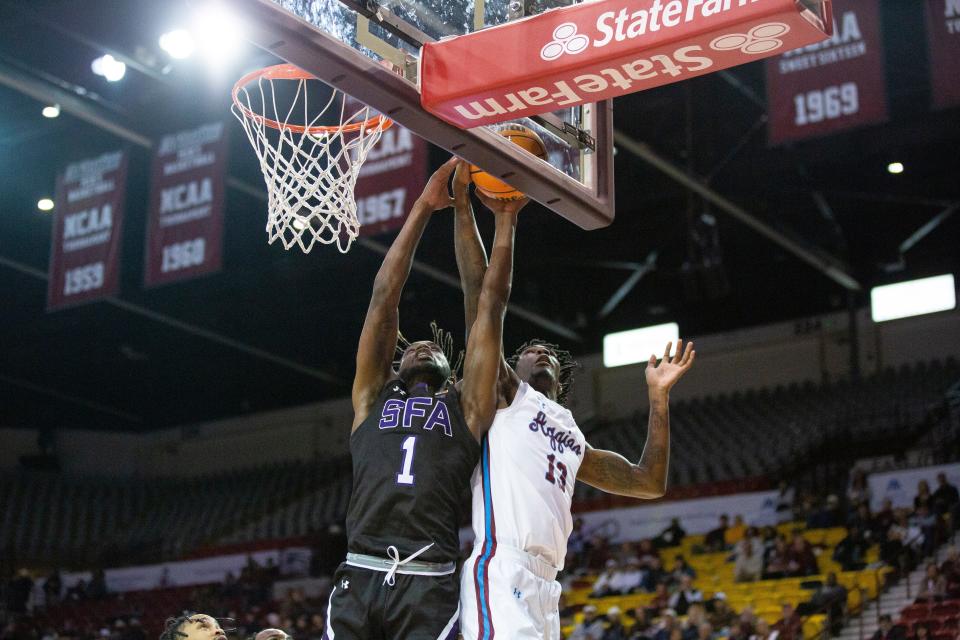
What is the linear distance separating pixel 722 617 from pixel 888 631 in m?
1.78

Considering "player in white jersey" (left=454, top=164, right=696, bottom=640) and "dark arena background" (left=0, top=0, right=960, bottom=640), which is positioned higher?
"dark arena background" (left=0, top=0, right=960, bottom=640)

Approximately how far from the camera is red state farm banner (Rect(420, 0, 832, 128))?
3.83 m

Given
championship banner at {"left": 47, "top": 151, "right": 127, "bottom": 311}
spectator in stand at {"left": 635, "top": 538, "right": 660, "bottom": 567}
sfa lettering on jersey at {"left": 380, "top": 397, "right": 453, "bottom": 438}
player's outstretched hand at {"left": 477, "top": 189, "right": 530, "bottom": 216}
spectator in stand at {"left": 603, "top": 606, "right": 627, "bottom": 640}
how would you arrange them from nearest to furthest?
sfa lettering on jersey at {"left": 380, "top": 397, "right": 453, "bottom": 438}, player's outstretched hand at {"left": 477, "top": 189, "right": 530, "bottom": 216}, spectator in stand at {"left": 603, "top": 606, "right": 627, "bottom": 640}, championship banner at {"left": 47, "top": 151, "right": 127, "bottom": 311}, spectator in stand at {"left": 635, "top": 538, "right": 660, "bottom": 567}

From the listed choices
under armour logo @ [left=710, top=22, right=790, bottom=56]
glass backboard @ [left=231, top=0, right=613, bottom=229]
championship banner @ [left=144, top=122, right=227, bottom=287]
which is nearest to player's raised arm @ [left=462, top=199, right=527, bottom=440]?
glass backboard @ [left=231, top=0, right=613, bottom=229]

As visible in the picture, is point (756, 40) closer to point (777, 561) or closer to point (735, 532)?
point (777, 561)

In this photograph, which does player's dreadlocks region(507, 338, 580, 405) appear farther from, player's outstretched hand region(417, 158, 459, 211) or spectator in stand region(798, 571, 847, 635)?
spectator in stand region(798, 571, 847, 635)

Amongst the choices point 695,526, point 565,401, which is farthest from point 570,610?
point 565,401

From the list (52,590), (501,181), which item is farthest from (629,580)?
(501,181)

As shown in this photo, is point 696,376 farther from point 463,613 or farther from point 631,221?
point 463,613

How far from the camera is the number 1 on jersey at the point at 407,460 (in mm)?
4406

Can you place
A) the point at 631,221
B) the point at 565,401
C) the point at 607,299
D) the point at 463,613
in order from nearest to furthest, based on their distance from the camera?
the point at 463,613
the point at 565,401
the point at 631,221
the point at 607,299

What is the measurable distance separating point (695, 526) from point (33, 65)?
10.6 meters

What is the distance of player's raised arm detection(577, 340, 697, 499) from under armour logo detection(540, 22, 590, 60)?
4.50ft

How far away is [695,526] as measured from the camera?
58.0ft
